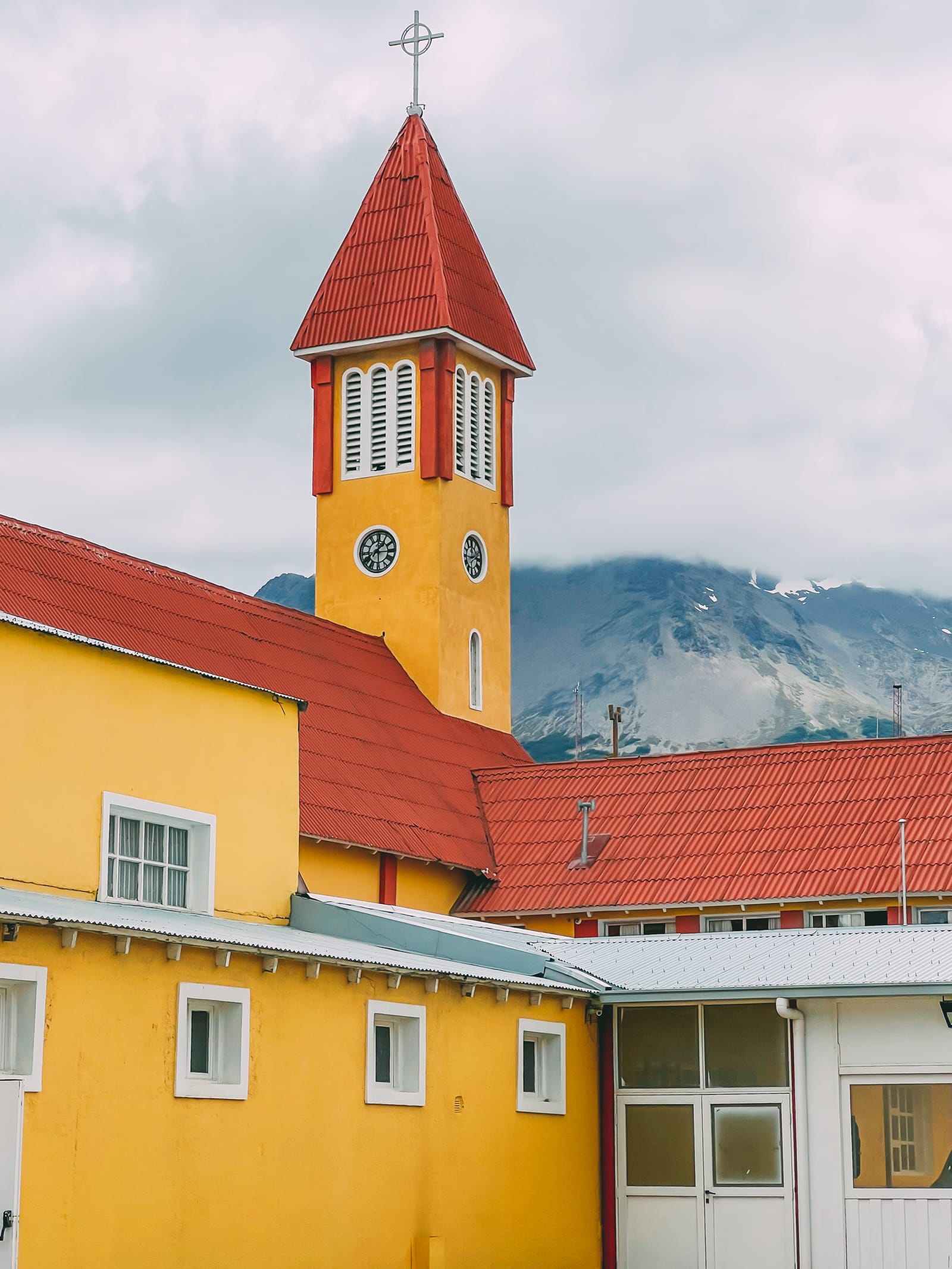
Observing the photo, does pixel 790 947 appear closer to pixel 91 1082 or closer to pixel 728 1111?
pixel 728 1111

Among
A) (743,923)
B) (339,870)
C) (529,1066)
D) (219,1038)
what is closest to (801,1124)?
(529,1066)

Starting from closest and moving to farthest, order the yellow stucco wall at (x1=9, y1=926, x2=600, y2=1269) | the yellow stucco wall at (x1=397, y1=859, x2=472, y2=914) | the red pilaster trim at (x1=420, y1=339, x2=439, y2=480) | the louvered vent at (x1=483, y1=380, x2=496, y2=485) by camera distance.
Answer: the yellow stucco wall at (x1=9, y1=926, x2=600, y2=1269), the yellow stucco wall at (x1=397, y1=859, x2=472, y2=914), the red pilaster trim at (x1=420, y1=339, x2=439, y2=480), the louvered vent at (x1=483, y1=380, x2=496, y2=485)

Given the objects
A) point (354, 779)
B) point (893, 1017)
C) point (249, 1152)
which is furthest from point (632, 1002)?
point (354, 779)

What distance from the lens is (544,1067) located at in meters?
23.8

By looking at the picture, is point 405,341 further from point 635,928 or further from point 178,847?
point 178,847

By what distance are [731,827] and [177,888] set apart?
48.3ft

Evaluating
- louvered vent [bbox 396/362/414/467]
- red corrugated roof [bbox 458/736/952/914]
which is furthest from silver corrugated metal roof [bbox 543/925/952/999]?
louvered vent [bbox 396/362/414/467]

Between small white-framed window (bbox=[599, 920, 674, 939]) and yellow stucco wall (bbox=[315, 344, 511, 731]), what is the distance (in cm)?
861

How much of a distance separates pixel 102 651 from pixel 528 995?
6.41m

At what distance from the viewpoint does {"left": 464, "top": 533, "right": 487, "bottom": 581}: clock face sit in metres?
43.8

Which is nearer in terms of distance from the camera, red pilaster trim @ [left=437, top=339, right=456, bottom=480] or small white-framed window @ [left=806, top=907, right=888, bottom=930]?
small white-framed window @ [left=806, top=907, right=888, bottom=930]

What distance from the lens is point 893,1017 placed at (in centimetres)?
2275

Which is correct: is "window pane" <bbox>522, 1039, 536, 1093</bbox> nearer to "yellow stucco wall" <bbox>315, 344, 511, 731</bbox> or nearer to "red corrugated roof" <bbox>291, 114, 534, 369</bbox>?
"yellow stucco wall" <bbox>315, 344, 511, 731</bbox>

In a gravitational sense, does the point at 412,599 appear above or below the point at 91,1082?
above
